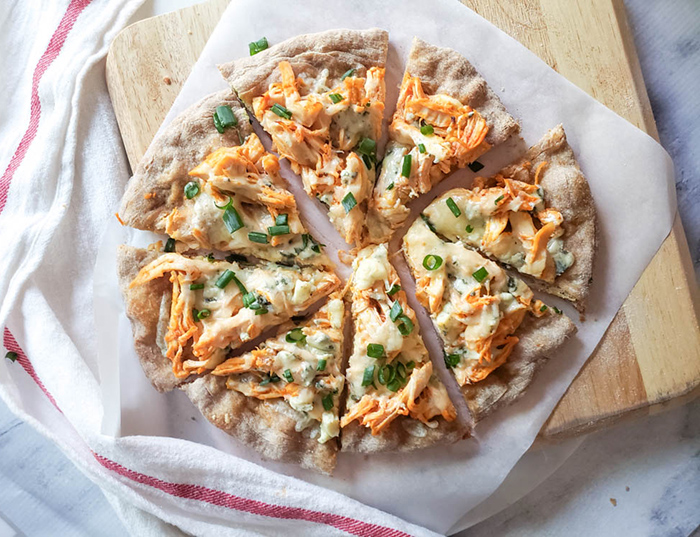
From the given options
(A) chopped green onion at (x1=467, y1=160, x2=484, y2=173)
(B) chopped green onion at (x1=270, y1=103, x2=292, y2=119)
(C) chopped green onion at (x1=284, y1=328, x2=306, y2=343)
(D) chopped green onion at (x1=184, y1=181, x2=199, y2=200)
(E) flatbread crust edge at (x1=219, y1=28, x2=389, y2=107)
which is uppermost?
(E) flatbread crust edge at (x1=219, y1=28, x2=389, y2=107)

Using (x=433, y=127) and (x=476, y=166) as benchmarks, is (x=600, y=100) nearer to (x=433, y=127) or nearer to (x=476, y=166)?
(x=476, y=166)

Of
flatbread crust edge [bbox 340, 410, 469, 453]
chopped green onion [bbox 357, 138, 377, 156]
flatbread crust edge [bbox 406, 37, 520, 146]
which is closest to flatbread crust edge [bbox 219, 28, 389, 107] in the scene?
flatbread crust edge [bbox 406, 37, 520, 146]

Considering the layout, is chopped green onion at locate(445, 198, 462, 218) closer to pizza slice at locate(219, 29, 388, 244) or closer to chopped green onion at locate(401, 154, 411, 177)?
chopped green onion at locate(401, 154, 411, 177)

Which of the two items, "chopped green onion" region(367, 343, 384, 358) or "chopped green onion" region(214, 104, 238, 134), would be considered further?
"chopped green onion" region(214, 104, 238, 134)

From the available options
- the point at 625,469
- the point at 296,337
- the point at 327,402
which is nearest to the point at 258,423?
the point at 327,402

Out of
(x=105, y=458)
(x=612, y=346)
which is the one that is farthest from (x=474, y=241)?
(x=105, y=458)

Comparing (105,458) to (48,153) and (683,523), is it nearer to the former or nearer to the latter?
(48,153)

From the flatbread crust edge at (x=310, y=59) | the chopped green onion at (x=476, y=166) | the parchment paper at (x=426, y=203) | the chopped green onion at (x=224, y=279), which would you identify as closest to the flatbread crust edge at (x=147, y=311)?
the parchment paper at (x=426, y=203)
